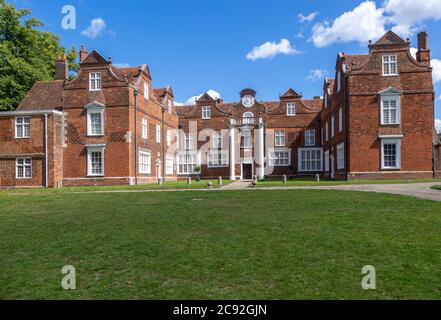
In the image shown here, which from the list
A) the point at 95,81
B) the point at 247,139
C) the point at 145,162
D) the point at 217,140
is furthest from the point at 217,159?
the point at 95,81

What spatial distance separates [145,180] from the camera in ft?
114

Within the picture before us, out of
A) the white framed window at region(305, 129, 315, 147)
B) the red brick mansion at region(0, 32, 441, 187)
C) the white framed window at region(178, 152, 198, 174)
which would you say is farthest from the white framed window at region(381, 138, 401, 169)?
the white framed window at region(178, 152, 198, 174)

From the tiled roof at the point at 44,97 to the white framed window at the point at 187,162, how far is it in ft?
50.8

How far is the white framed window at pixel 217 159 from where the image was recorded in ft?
145

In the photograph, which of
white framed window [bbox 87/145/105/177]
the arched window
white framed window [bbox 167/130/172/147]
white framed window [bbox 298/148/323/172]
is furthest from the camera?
the arched window

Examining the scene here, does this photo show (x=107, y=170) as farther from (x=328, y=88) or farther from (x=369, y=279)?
(x=369, y=279)

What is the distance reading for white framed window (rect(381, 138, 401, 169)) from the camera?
2891 cm

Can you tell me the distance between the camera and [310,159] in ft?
143

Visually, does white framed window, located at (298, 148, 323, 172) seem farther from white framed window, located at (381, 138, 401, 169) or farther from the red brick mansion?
white framed window, located at (381, 138, 401, 169)

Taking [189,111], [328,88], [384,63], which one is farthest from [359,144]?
[189,111]

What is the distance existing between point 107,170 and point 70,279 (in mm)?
27499

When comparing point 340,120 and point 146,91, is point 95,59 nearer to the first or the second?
point 146,91

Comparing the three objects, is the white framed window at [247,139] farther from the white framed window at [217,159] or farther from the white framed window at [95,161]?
the white framed window at [95,161]

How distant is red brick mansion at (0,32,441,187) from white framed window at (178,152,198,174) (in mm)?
1993
